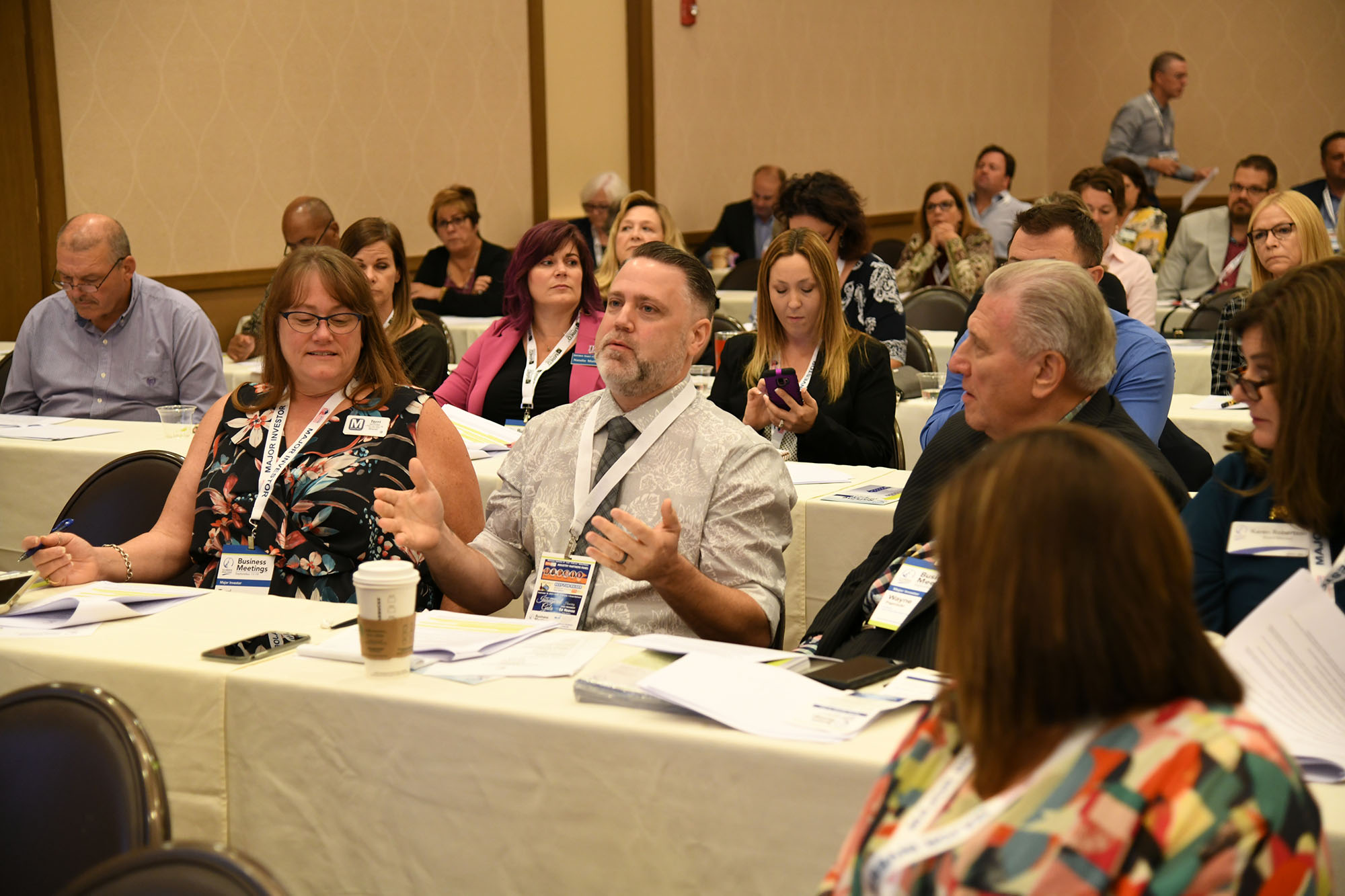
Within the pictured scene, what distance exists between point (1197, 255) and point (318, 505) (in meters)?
6.98

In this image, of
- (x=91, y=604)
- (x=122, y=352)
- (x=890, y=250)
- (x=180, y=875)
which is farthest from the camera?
(x=890, y=250)

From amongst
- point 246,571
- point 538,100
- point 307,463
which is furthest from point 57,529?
point 538,100

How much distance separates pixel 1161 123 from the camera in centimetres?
1059

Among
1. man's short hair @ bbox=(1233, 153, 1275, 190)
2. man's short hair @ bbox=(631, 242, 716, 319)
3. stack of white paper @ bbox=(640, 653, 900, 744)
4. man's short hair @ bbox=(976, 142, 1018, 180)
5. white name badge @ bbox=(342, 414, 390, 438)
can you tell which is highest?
man's short hair @ bbox=(976, 142, 1018, 180)

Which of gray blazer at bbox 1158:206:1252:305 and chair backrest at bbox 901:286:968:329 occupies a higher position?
gray blazer at bbox 1158:206:1252:305

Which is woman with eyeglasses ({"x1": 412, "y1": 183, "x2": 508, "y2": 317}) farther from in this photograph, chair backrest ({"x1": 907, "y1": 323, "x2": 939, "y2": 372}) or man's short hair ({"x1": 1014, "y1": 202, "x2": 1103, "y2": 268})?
man's short hair ({"x1": 1014, "y1": 202, "x2": 1103, "y2": 268})

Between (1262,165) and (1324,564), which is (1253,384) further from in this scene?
(1262,165)

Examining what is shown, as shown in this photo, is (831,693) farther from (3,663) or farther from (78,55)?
(78,55)

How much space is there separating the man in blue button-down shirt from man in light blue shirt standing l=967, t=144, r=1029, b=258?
238 inches

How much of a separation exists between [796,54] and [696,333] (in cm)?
862

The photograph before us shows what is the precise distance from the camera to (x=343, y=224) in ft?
24.7

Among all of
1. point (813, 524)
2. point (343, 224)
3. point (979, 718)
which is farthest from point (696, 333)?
point (343, 224)

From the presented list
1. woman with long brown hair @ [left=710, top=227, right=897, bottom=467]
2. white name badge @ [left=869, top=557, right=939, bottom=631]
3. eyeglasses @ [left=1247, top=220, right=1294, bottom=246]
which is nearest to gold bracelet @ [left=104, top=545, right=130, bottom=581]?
white name badge @ [left=869, top=557, right=939, bottom=631]

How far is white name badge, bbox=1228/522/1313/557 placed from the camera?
184 centimetres
